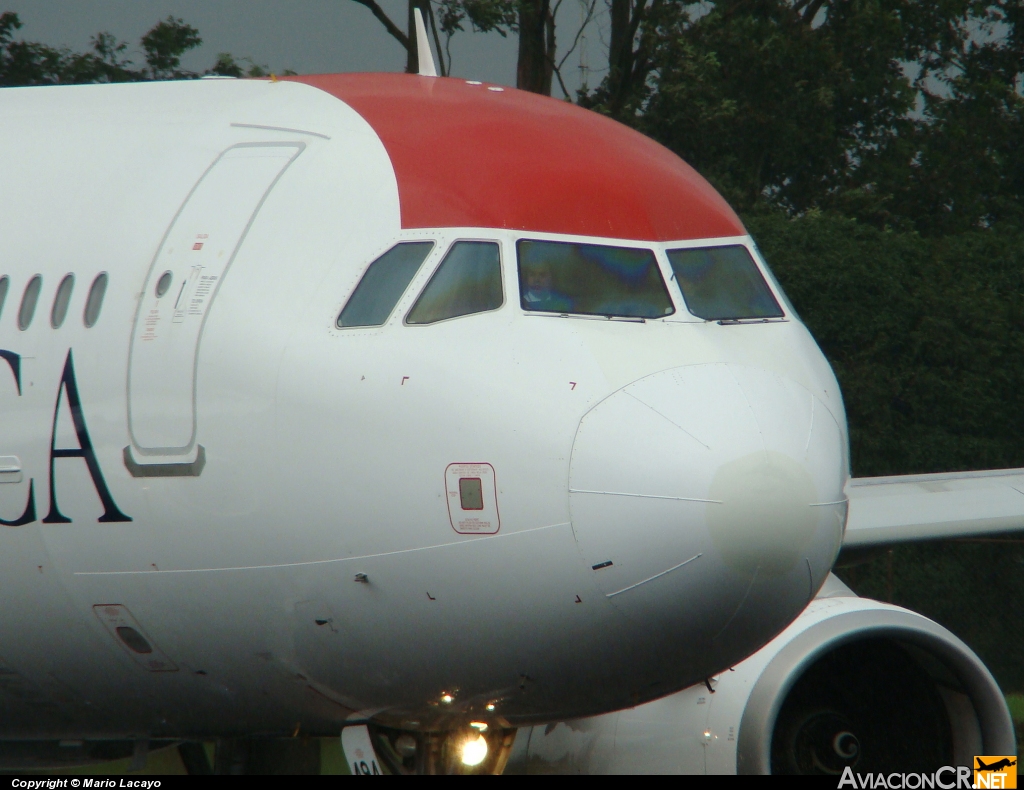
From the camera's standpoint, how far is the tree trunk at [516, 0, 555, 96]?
1984cm

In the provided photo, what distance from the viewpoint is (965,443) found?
17000 millimetres

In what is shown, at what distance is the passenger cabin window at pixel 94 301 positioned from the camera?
5.61 meters

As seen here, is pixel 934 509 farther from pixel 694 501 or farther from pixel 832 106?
pixel 832 106

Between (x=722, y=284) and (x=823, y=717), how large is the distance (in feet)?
9.49

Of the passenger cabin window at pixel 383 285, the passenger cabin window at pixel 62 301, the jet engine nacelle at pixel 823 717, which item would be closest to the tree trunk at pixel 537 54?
the jet engine nacelle at pixel 823 717

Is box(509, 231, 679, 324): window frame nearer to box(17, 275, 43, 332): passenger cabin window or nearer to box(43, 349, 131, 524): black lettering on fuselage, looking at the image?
box(43, 349, 131, 524): black lettering on fuselage

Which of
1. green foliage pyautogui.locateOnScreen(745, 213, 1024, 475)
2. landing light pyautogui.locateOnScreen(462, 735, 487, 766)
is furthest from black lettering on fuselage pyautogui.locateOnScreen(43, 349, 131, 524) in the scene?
green foliage pyautogui.locateOnScreen(745, 213, 1024, 475)

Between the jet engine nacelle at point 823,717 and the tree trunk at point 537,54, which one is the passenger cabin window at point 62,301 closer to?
the jet engine nacelle at point 823,717

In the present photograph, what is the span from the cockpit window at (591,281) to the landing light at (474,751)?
1.85 metres

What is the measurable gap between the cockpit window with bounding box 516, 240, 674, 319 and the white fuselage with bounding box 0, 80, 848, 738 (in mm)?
66

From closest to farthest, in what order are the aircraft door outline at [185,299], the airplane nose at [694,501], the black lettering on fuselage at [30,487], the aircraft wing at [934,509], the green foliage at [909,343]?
1. the airplane nose at [694,501]
2. the aircraft door outline at [185,299]
3. the black lettering on fuselage at [30,487]
4. the aircraft wing at [934,509]
5. the green foliage at [909,343]

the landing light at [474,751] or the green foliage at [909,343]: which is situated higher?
the landing light at [474,751]

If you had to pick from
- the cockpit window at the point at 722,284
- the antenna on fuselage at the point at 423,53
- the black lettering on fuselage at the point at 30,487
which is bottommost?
the black lettering on fuselage at the point at 30,487

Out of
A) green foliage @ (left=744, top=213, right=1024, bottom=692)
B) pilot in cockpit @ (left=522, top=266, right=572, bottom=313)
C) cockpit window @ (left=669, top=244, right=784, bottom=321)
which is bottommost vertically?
green foliage @ (left=744, top=213, right=1024, bottom=692)
